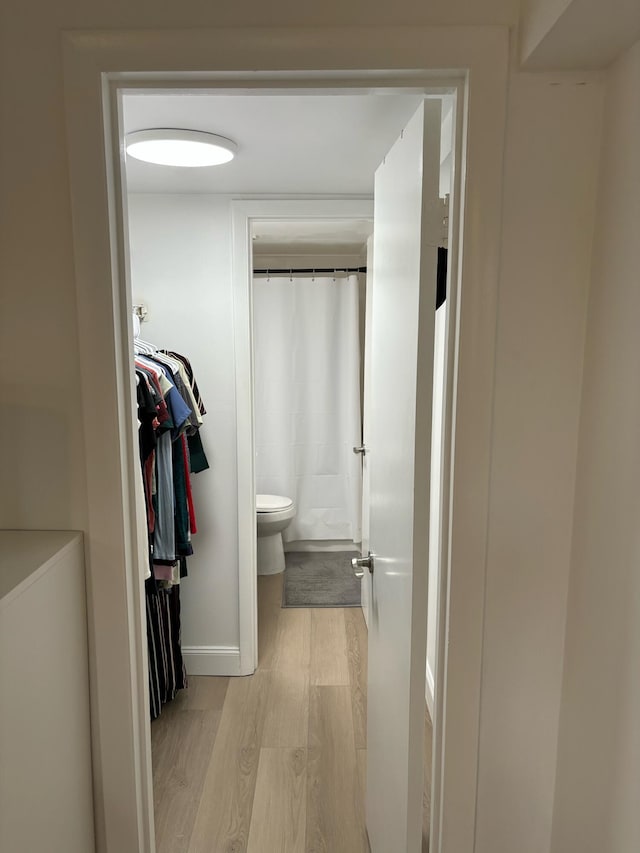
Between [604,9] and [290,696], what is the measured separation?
8.36 feet

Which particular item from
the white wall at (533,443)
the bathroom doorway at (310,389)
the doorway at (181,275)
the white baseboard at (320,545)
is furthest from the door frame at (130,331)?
the white baseboard at (320,545)

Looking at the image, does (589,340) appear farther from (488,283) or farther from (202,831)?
(202,831)

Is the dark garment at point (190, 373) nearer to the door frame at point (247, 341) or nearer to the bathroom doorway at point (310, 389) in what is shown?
the door frame at point (247, 341)

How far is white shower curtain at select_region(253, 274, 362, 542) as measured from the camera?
4055mm

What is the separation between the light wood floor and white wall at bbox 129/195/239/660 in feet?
0.98

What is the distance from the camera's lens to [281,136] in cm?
173

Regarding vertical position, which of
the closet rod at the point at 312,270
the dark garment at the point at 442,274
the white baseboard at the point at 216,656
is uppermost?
the closet rod at the point at 312,270

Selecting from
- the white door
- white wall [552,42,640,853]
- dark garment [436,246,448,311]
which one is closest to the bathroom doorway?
the white door

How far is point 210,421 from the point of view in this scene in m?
2.54

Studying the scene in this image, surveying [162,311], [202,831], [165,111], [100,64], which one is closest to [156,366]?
[162,311]

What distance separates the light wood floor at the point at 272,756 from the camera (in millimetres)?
1831

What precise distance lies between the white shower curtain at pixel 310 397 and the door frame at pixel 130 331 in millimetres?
2954

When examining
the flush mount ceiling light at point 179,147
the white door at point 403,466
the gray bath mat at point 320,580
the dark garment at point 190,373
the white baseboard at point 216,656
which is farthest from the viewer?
the gray bath mat at point 320,580

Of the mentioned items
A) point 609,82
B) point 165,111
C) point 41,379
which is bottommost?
point 41,379
